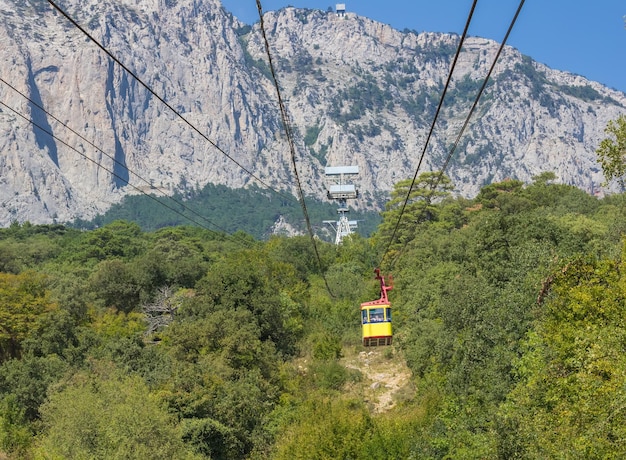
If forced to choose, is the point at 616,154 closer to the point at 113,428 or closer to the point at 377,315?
the point at 377,315

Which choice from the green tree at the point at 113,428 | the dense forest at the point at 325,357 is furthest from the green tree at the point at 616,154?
the green tree at the point at 113,428

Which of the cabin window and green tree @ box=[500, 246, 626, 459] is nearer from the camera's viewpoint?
green tree @ box=[500, 246, 626, 459]

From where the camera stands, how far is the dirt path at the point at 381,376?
43062mm

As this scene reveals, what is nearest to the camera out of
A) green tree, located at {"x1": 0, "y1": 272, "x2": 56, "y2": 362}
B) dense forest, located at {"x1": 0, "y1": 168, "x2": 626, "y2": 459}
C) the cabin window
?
dense forest, located at {"x1": 0, "y1": 168, "x2": 626, "y2": 459}

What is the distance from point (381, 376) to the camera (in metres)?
48.1

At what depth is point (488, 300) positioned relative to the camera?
36.8 metres

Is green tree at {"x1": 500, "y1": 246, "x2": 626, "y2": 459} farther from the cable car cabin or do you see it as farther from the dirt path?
the dirt path

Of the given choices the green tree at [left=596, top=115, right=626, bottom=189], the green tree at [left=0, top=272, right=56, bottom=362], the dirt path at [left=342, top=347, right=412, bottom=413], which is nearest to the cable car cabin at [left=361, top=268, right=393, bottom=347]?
the dirt path at [left=342, top=347, right=412, bottom=413]

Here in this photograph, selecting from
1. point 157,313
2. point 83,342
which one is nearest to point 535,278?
point 83,342

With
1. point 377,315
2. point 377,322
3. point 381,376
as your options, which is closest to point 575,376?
point 377,322

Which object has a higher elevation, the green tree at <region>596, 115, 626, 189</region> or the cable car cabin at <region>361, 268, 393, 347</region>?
the green tree at <region>596, 115, 626, 189</region>

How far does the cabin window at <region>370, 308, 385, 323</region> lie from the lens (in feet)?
118

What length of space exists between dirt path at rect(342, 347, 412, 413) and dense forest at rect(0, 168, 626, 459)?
451 millimetres

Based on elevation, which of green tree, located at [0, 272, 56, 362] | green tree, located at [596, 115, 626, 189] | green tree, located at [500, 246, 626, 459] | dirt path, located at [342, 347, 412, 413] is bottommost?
dirt path, located at [342, 347, 412, 413]
